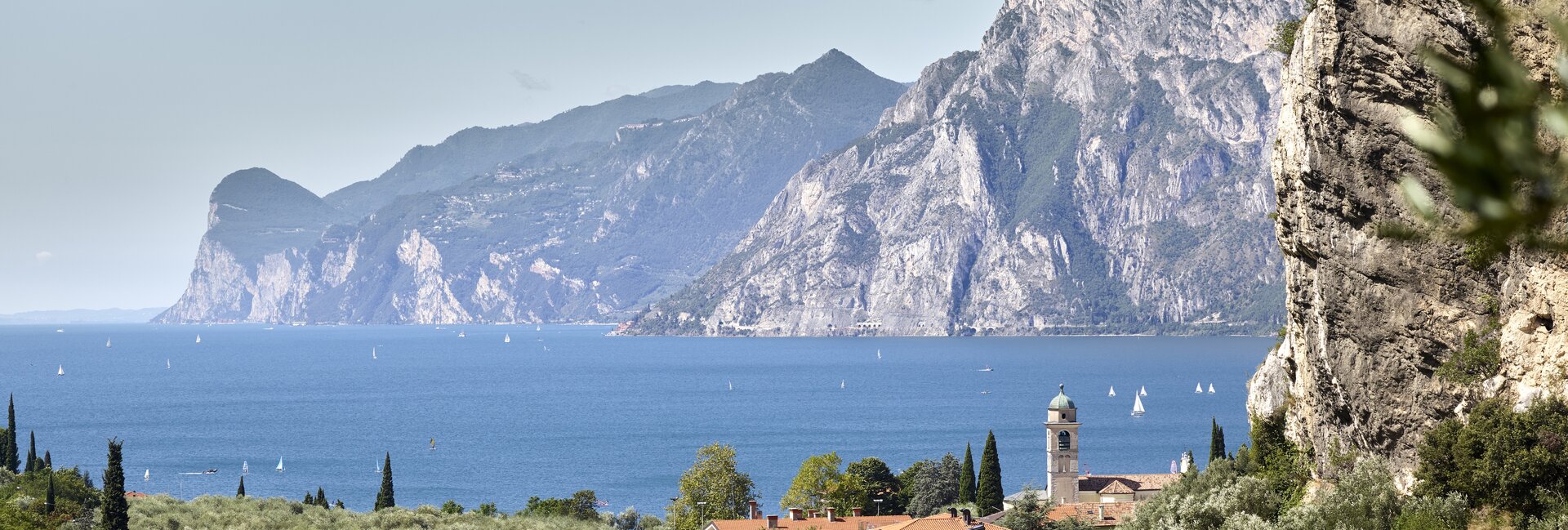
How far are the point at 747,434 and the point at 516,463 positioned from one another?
2999 centimetres

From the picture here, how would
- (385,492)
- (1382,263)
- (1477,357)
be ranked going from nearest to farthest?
(1477,357)
(1382,263)
(385,492)

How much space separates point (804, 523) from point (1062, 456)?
21866 millimetres

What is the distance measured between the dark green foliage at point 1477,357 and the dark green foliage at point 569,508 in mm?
55027

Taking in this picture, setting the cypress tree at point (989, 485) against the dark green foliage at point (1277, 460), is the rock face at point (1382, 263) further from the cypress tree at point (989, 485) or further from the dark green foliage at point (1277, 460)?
the cypress tree at point (989, 485)

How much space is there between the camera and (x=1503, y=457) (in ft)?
106

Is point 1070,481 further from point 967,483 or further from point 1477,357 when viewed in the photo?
point 1477,357

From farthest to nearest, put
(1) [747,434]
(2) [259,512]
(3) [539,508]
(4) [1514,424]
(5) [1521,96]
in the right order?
(1) [747,434]
(3) [539,508]
(2) [259,512]
(4) [1514,424]
(5) [1521,96]

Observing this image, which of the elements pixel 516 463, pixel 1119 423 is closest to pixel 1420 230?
pixel 516 463

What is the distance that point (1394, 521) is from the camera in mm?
34000

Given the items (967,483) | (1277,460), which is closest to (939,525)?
(1277,460)

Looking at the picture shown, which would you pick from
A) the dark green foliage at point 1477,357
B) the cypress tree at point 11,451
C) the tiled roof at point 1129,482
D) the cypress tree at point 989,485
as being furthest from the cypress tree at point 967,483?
the dark green foliage at point 1477,357

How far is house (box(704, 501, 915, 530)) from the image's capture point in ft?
208

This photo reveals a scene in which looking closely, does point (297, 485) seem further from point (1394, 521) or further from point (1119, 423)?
point (1394, 521)

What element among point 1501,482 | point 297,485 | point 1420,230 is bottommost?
point 297,485
